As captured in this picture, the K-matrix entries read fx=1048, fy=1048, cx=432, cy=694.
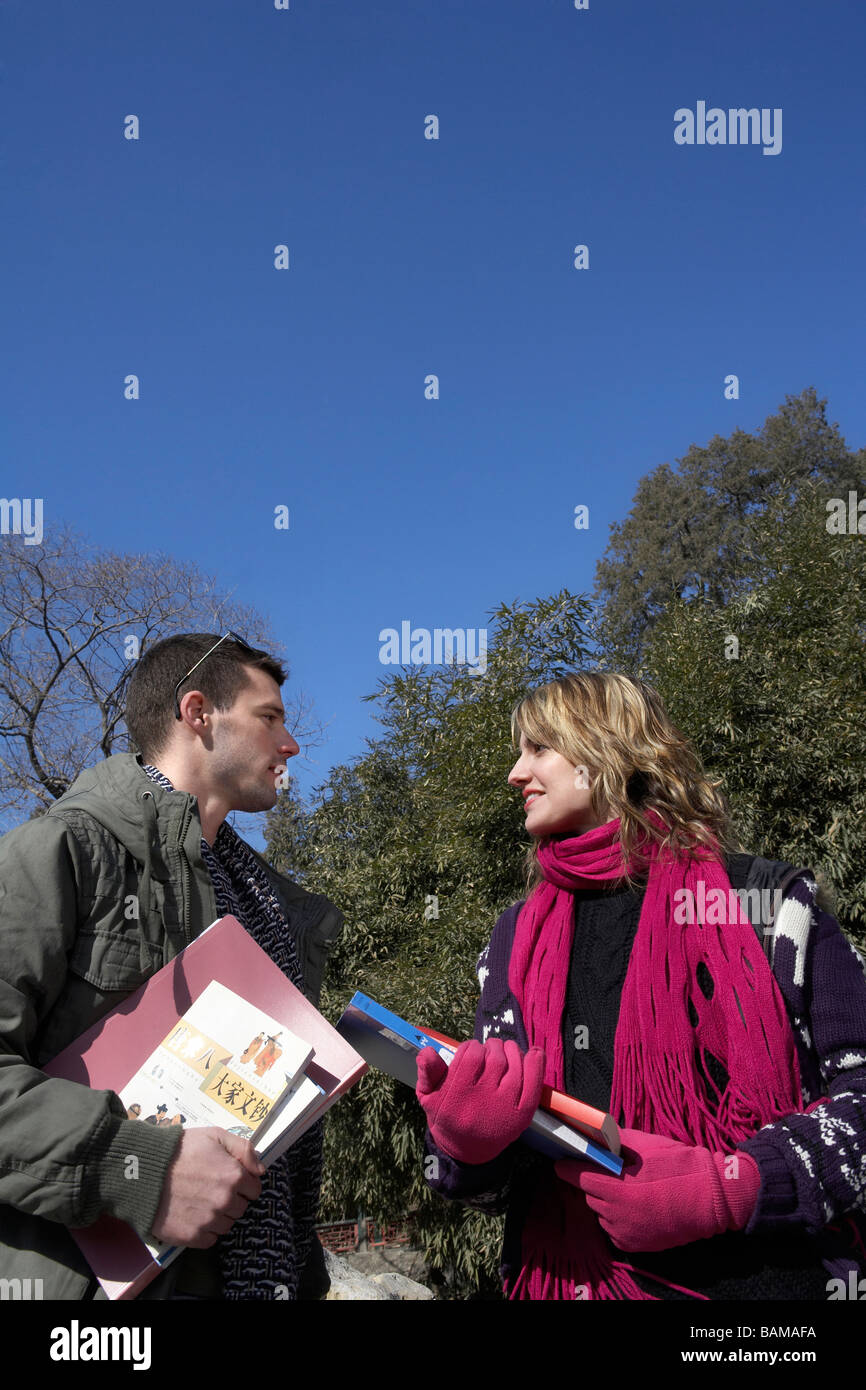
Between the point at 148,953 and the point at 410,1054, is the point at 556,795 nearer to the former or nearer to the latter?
the point at 410,1054

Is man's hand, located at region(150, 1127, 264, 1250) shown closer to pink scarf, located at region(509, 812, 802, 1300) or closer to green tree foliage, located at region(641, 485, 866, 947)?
pink scarf, located at region(509, 812, 802, 1300)

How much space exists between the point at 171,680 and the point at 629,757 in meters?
0.98

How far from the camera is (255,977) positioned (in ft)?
5.86

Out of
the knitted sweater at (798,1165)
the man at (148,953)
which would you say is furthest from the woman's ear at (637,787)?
the man at (148,953)

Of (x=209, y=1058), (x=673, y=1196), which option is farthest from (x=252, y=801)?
(x=673, y=1196)

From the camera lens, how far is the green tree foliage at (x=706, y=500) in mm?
24188

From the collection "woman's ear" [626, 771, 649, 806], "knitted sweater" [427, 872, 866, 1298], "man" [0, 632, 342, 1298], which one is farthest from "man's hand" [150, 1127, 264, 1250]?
"woman's ear" [626, 771, 649, 806]

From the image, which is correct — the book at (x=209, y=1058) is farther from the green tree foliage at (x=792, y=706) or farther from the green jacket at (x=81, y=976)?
the green tree foliage at (x=792, y=706)

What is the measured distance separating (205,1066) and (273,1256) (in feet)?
1.35

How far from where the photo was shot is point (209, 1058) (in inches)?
66.4

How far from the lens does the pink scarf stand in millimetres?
1746

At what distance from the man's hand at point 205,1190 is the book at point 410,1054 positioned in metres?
0.27

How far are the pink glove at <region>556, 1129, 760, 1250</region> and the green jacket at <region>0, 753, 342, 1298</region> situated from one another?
2.21ft

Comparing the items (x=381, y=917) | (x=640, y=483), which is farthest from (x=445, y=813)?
(x=640, y=483)
